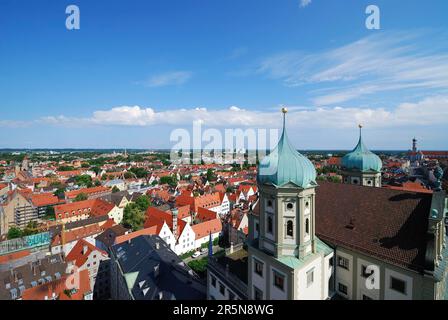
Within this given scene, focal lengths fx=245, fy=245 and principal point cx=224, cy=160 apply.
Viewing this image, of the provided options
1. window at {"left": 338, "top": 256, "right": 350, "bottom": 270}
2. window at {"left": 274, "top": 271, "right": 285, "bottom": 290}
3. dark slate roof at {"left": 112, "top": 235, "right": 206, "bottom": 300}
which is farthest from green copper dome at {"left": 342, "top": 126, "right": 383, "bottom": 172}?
dark slate roof at {"left": 112, "top": 235, "right": 206, "bottom": 300}

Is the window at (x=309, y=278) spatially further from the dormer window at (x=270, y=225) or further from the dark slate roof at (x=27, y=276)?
the dark slate roof at (x=27, y=276)

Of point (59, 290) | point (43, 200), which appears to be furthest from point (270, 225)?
point (43, 200)

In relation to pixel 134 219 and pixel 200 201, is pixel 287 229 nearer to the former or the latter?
pixel 134 219

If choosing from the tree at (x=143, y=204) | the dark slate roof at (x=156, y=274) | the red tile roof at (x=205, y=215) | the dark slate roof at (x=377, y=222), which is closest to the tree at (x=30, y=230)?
the tree at (x=143, y=204)
